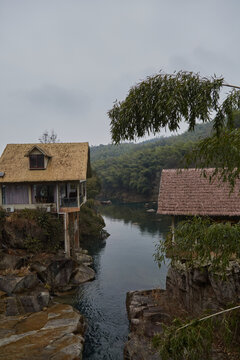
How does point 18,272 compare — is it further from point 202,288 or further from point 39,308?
point 202,288

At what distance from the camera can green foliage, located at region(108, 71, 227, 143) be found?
5.63m

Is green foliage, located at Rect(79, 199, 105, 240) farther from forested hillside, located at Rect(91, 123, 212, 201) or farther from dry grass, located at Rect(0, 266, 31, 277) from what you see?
forested hillside, located at Rect(91, 123, 212, 201)

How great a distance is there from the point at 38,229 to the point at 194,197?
11827 millimetres

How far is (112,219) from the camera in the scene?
45312 mm

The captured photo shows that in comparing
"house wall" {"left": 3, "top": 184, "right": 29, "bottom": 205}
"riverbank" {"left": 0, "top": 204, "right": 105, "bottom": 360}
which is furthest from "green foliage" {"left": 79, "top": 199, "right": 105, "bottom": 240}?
"house wall" {"left": 3, "top": 184, "right": 29, "bottom": 205}

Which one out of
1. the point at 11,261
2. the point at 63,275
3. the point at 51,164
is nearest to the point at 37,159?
the point at 51,164

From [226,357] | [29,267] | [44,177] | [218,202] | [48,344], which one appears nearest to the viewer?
[226,357]

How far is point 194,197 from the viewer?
51.8 feet

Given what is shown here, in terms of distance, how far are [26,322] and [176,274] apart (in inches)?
316

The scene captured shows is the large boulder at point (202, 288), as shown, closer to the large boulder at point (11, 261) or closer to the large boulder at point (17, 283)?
the large boulder at point (17, 283)

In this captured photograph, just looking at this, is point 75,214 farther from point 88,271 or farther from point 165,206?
point 165,206

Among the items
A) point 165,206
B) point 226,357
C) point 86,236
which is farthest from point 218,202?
point 86,236

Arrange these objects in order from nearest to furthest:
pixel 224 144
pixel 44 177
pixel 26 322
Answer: pixel 224 144
pixel 26 322
pixel 44 177

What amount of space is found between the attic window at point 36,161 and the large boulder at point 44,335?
1052cm
